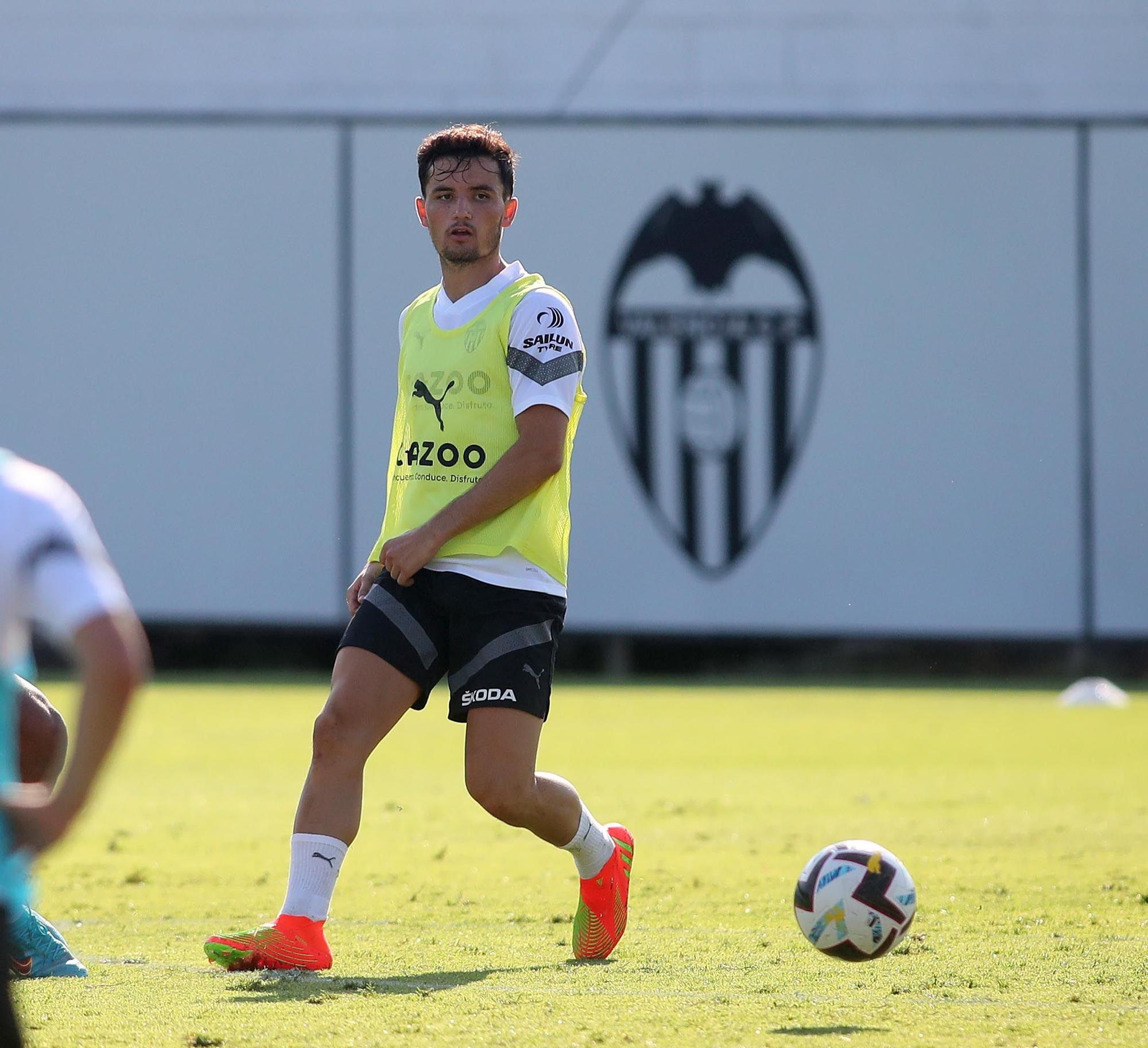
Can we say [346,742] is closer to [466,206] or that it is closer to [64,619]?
[466,206]

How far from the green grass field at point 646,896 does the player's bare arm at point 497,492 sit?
108cm

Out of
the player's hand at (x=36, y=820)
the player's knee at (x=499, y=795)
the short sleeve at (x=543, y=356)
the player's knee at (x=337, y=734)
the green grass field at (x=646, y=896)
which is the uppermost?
the short sleeve at (x=543, y=356)

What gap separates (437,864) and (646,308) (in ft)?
38.5

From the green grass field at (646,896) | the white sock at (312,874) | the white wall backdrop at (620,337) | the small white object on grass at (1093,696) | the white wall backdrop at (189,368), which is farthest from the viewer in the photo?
the white wall backdrop at (189,368)

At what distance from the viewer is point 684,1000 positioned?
Answer: 4.45 m

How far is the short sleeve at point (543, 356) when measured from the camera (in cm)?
496

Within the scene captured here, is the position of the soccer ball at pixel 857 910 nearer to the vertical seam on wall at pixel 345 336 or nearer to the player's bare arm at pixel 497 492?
the player's bare arm at pixel 497 492

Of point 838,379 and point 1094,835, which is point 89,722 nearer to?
point 1094,835

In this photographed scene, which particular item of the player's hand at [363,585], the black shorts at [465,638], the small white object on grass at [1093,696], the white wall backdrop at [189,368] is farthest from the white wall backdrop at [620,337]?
the black shorts at [465,638]

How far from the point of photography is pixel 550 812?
502cm

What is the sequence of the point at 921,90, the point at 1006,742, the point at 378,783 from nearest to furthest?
the point at 378,783
the point at 1006,742
the point at 921,90

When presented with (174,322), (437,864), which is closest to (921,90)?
(174,322)

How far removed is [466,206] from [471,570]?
1.00 metres

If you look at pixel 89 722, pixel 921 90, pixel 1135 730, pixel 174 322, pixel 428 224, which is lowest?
pixel 1135 730
